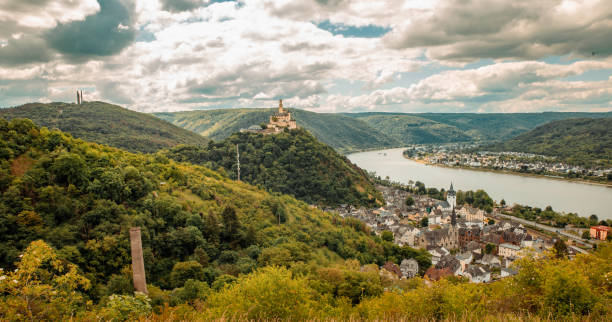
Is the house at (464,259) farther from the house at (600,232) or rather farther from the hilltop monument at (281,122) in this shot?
the hilltop monument at (281,122)

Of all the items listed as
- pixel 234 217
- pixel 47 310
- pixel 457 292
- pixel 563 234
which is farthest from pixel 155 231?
pixel 563 234

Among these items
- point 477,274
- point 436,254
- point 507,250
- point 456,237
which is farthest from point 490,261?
point 456,237

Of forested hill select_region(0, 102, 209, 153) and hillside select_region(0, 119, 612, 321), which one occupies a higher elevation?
forested hill select_region(0, 102, 209, 153)

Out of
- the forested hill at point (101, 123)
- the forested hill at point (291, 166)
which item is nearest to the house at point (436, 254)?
the forested hill at point (291, 166)

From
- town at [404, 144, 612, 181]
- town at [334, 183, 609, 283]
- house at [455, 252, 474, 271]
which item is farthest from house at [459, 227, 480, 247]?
town at [404, 144, 612, 181]

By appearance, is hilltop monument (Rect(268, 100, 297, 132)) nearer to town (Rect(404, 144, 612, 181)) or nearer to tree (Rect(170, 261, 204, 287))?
tree (Rect(170, 261, 204, 287))

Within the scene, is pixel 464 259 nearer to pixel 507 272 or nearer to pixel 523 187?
pixel 507 272
